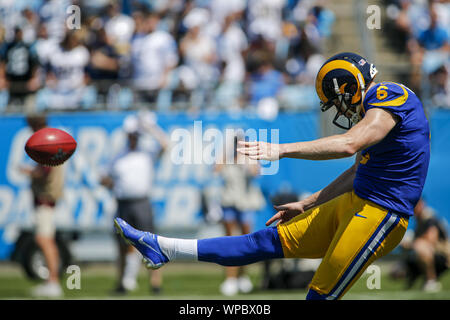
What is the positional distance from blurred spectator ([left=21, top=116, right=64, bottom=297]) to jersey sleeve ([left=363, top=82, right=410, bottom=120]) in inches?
206

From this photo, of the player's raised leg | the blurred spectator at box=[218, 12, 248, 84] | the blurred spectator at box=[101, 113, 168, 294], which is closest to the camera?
the player's raised leg

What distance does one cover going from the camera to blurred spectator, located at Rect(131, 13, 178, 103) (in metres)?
11.2

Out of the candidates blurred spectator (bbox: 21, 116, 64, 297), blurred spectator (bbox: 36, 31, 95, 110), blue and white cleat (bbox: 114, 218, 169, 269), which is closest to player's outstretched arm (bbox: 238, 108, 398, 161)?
blue and white cleat (bbox: 114, 218, 169, 269)

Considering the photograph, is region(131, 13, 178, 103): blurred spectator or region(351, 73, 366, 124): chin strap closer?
region(351, 73, 366, 124): chin strap

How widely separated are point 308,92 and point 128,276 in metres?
3.92

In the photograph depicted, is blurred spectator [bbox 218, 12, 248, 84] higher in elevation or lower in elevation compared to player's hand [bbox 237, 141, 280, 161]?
higher

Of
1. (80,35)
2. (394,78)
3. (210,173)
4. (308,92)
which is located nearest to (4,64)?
(80,35)

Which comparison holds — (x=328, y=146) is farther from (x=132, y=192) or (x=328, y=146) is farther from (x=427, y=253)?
(x=427, y=253)

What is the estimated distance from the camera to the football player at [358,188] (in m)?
4.05

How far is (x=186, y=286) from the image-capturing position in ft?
30.8

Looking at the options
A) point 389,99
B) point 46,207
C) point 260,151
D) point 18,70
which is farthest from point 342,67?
point 18,70

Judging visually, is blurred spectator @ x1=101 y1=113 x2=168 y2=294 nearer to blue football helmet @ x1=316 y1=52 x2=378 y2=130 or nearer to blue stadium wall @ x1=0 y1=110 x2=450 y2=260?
blue stadium wall @ x1=0 y1=110 x2=450 y2=260

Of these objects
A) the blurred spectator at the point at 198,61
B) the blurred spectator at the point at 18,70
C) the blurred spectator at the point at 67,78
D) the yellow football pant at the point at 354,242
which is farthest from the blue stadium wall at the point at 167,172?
the yellow football pant at the point at 354,242

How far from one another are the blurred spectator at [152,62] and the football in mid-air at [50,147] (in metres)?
5.76
